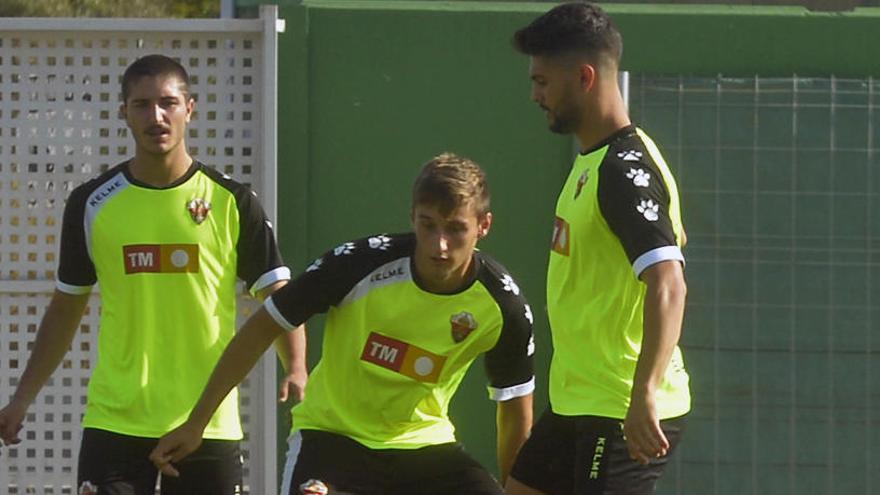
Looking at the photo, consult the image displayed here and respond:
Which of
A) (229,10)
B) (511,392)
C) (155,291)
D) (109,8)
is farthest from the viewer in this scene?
(109,8)

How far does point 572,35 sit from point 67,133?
3.11m

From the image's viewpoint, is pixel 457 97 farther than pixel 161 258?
Yes

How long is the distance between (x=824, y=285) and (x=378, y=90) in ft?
6.71

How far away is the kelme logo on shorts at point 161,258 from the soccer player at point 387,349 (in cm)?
73

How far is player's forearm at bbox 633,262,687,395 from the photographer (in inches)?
185

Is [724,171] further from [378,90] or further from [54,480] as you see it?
[54,480]

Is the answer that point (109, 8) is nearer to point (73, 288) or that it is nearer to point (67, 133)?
point (67, 133)

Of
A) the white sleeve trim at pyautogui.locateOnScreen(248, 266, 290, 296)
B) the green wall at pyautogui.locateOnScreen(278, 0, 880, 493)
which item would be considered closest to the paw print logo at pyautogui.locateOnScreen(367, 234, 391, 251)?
the white sleeve trim at pyautogui.locateOnScreen(248, 266, 290, 296)

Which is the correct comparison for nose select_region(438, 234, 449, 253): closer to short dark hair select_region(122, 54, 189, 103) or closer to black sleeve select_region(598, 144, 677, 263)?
black sleeve select_region(598, 144, 677, 263)

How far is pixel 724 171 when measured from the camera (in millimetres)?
7754

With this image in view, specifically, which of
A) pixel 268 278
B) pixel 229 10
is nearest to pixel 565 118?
pixel 268 278

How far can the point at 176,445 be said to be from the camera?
524cm

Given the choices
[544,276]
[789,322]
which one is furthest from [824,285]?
[544,276]

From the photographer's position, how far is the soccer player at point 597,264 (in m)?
4.91
